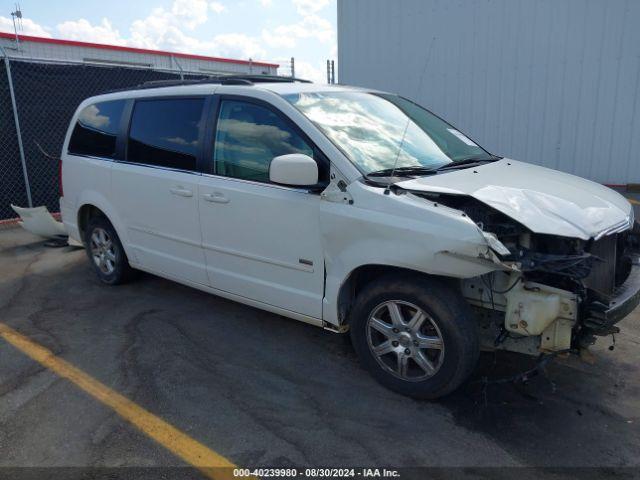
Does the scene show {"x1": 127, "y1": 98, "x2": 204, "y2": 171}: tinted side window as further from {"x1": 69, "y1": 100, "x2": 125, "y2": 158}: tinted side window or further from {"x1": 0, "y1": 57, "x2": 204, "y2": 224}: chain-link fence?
{"x1": 0, "y1": 57, "x2": 204, "y2": 224}: chain-link fence

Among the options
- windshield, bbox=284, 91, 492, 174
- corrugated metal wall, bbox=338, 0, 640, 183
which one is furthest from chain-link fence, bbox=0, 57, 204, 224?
corrugated metal wall, bbox=338, 0, 640, 183

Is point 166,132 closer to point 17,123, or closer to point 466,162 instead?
point 466,162

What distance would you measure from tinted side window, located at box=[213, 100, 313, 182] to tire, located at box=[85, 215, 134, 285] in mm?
1816

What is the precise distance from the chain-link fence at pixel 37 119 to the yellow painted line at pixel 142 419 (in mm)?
5059

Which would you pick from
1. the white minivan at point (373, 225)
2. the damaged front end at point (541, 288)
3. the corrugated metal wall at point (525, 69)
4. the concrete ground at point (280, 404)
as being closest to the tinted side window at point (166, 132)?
the white minivan at point (373, 225)

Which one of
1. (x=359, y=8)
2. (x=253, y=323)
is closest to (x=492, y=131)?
(x=359, y=8)

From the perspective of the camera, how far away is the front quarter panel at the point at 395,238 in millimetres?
2867

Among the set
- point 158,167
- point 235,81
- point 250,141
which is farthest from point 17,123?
point 250,141

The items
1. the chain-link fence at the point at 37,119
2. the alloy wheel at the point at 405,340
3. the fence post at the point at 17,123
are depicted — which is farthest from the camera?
the chain-link fence at the point at 37,119

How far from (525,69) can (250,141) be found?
298 inches

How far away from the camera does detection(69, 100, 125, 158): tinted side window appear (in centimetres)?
505

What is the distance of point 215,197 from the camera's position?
402cm

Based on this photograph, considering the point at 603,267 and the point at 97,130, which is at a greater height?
the point at 97,130

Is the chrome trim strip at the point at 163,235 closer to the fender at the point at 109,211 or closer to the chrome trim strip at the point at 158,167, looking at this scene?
the fender at the point at 109,211
